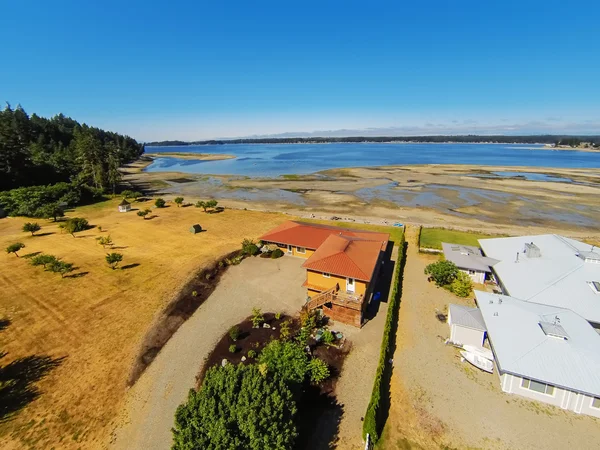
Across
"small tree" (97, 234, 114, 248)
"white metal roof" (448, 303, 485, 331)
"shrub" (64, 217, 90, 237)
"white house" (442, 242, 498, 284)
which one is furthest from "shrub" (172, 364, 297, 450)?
"shrub" (64, 217, 90, 237)

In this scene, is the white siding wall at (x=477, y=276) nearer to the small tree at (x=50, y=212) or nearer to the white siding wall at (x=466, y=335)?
the white siding wall at (x=466, y=335)

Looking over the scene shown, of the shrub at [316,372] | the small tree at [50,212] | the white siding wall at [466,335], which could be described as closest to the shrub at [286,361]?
the shrub at [316,372]

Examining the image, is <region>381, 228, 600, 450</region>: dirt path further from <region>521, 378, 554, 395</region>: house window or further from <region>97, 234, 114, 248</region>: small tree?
<region>97, 234, 114, 248</region>: small tree

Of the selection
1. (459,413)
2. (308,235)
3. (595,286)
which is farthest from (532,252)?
(308,235)

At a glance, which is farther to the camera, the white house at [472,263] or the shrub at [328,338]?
the white house at [472,263]

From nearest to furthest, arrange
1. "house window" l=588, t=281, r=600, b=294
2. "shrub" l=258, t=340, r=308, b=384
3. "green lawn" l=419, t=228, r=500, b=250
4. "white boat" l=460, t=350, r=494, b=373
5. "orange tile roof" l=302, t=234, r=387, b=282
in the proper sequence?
"shrub" l=258, t=340, r=308, b=384, "white boat" l=460, t=350, r=494, b=373, "house window" l=588, t=281, r=600, b=294, "orange tile roof" l=302, t=234, r=387, b=282, "green lawn" l=419, t=228, r=500, b=250

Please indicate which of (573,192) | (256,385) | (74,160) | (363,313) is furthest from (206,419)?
(573,192)

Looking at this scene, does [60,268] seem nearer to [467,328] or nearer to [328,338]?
[328,338]
